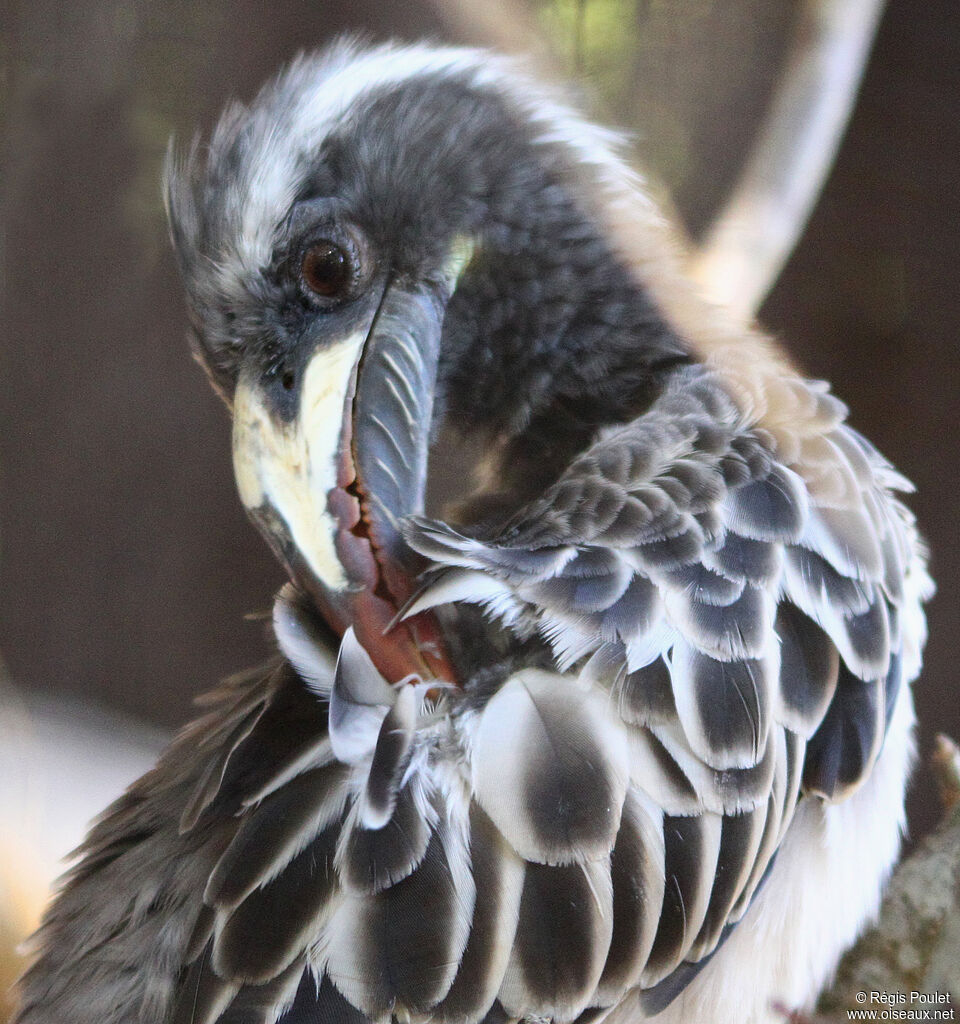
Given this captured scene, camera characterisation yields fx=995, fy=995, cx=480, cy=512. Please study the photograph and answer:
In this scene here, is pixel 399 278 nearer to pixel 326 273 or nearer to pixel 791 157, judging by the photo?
pixel 326 273

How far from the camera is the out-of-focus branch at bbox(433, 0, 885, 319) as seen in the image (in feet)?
2.11

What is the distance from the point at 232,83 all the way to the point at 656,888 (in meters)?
0.54

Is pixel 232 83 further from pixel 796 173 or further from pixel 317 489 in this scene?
pixel 796 173

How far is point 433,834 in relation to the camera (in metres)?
0.48

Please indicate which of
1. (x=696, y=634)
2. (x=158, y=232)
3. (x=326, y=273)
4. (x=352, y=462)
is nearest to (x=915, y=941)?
(x=696, y=634)

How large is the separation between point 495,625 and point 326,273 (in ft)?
0.90

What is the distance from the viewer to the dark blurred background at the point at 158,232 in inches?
24.6

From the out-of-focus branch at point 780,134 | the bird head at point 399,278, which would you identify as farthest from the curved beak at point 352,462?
the out-of-focus branch at point 780,134

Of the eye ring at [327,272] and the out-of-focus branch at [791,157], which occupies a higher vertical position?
the eye ring at [327,272]

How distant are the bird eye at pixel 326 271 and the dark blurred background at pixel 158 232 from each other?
11cm

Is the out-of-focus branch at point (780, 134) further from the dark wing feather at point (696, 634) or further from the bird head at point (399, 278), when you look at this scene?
the dark wing feather at point (696, 634)

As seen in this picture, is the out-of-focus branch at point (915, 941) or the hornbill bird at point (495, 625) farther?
the out-of-focus branch at point (915, 941)

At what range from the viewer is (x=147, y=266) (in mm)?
686

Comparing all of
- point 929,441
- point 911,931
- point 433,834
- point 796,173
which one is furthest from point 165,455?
point 929,441
